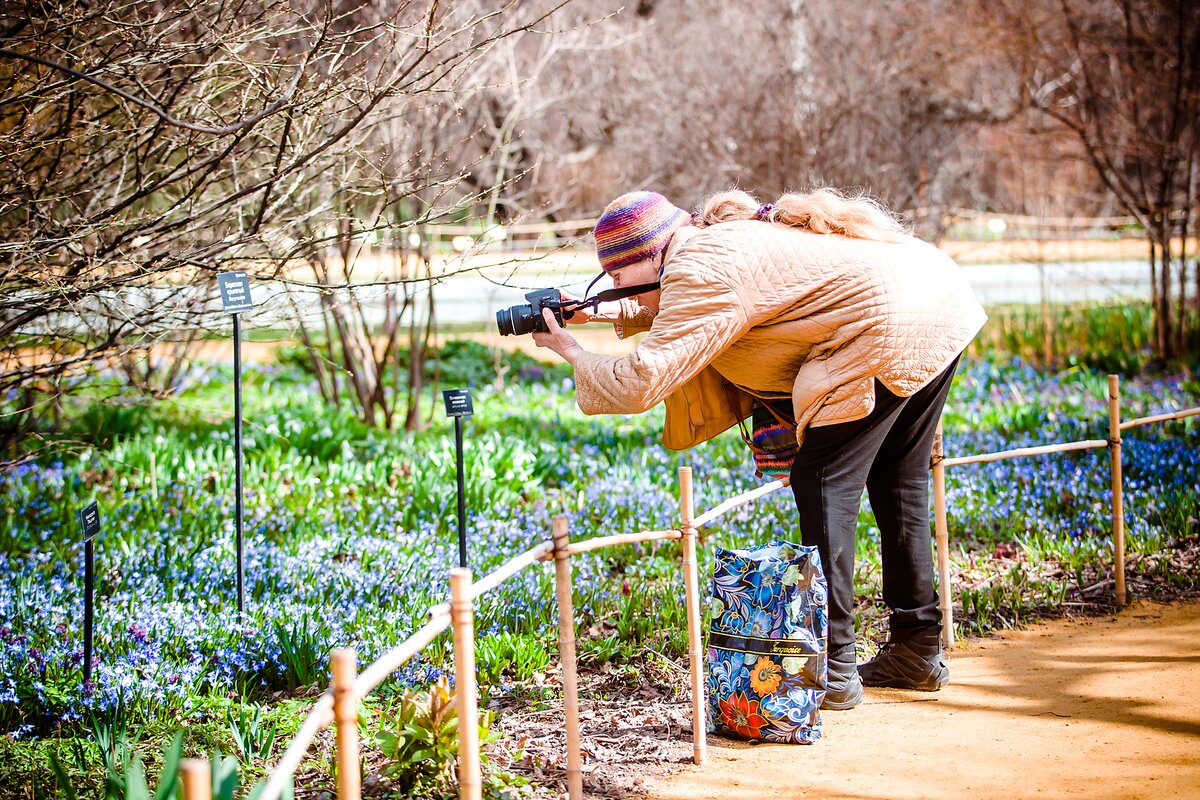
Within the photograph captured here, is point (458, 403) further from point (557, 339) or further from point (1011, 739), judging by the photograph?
point (1011, 739)

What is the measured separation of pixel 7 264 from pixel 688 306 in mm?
2587

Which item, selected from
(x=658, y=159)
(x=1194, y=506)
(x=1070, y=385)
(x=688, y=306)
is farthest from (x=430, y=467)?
(x=658, y=159)

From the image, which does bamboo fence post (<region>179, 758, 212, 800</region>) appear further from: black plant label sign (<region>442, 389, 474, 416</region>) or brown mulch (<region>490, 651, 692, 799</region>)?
black plant label sign (<region>442, 389, 474, 416</region>)

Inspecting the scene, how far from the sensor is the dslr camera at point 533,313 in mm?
3080

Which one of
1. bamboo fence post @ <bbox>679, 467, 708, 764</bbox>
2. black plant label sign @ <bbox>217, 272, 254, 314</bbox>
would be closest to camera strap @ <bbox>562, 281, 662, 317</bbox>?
bamboo fence post @ <bbox>679, 467, 708, 764</bbox>

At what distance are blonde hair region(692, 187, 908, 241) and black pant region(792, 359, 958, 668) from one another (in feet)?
1.43

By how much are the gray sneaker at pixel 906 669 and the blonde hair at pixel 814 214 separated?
1.24m

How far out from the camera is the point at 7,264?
3904mm

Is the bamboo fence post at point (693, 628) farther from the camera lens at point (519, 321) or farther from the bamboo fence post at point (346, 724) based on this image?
the bamboo fence post at point (346, 724)

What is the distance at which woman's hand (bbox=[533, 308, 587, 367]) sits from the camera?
117 inches

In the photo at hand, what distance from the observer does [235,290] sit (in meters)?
3.68

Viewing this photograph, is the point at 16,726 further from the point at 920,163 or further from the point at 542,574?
the point at 920,163

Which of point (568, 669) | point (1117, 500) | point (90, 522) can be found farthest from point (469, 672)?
point (1117, 500)

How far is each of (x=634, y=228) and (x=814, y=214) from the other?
0.49 m
